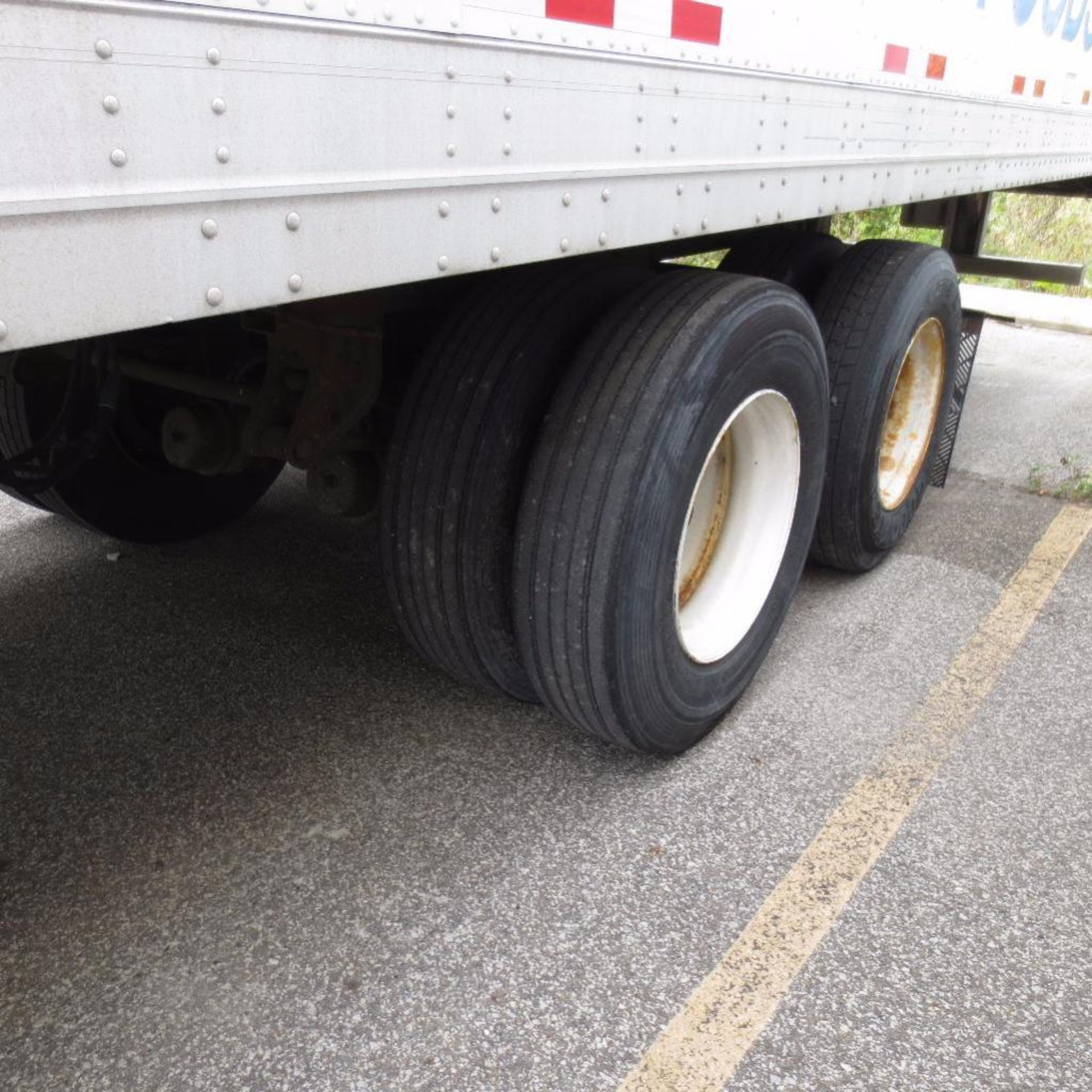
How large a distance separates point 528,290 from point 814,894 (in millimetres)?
1326

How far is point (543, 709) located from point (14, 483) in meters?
1.36

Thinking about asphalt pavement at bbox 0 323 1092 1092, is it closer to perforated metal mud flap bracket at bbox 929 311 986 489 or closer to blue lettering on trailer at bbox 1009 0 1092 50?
perforated metal mud flap bracket at bbox 929 311 986 489

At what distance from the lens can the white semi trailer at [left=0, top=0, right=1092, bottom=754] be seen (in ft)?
3.23

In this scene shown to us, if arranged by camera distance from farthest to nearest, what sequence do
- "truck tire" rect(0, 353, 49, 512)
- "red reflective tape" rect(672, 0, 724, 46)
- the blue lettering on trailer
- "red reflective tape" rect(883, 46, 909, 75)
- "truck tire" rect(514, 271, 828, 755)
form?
the blue lettering on trailer
"truck tire" rect(0, 353, 49, 512)
"red reflective tape" rect(883, 46, 909, 75)
"truck tire" rect(514, 271, 828, 755)
"red reflective tape" rect(672, 0, 724, 46)

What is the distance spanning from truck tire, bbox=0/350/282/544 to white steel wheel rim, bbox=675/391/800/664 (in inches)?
50.5

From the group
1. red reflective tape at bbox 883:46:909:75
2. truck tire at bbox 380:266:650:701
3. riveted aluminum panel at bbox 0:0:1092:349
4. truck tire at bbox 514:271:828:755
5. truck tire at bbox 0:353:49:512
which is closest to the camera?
riveted aluminum panel at bbox 0:0:1092:349

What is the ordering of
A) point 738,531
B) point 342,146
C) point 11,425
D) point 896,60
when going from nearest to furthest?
1. point 342,146
2. point 896,60
3. point 738,531
4. point 11,425

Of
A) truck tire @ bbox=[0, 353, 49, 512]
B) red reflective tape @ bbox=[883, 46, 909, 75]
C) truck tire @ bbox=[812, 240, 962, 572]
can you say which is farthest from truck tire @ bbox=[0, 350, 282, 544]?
red reflective tape @ bbox=[883, 46, 909, 75]

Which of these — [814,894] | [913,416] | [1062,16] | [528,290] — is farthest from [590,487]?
[1062,16]

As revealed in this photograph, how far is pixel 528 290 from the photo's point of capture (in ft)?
6.94

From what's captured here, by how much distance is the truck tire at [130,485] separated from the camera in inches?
114

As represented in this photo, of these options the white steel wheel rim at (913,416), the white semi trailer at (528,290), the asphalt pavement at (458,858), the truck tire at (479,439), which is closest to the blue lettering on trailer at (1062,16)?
the white semi trailer at (528,290)

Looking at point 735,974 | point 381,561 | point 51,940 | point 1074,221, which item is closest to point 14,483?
point 381,561

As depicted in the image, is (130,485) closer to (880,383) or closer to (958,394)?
(880,383)
